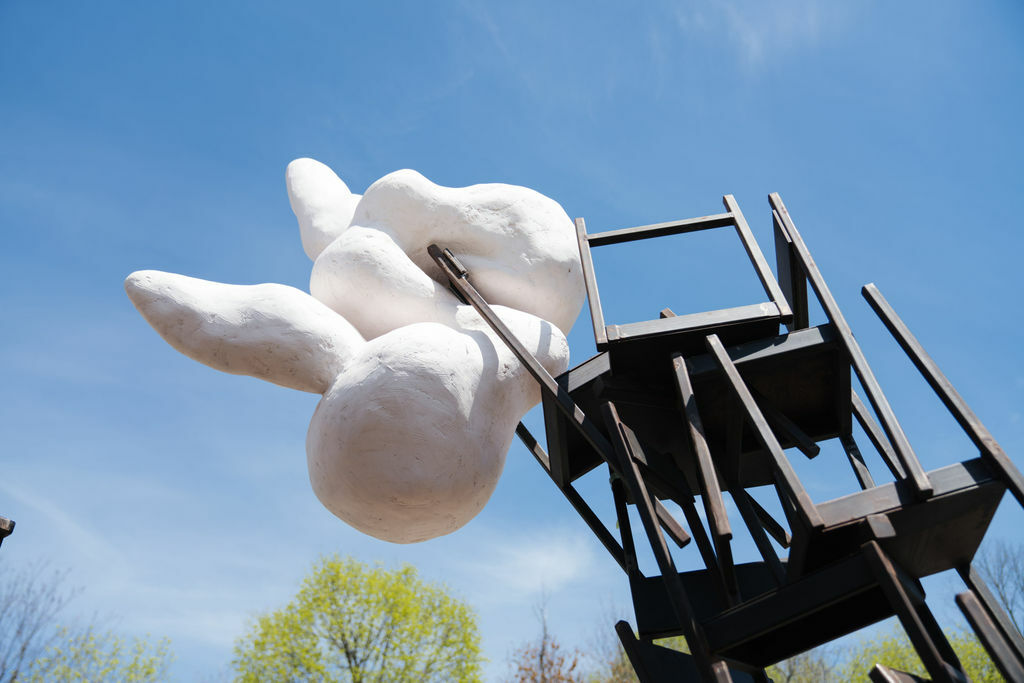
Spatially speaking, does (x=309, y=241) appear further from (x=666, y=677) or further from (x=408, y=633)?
(x=408, y=633)

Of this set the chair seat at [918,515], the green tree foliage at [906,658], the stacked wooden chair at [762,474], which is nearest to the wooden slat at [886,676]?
the stacked wooden chair at [762,474]

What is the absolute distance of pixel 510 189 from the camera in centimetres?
745

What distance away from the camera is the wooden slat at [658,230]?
5.95 m

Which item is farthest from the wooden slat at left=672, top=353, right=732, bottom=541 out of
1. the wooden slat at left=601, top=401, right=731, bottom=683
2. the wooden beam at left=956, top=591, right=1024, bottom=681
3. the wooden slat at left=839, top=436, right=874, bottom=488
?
the wooden slat at left=839, top=436, right=874, bottom=488

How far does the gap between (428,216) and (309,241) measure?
4.62 ft

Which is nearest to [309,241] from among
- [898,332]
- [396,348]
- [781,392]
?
[396,348]

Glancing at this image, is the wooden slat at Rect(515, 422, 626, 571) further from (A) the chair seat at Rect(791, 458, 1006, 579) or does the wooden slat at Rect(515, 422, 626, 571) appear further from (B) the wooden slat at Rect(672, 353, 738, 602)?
(A) the chair seat at Rect(791, 458, 1006, 579)

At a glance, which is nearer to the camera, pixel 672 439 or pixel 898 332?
pixel 898 332

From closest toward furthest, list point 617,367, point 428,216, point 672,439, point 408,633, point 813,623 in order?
point 813,623, point 617,367, point 672,439, point 428,216, point 408,633

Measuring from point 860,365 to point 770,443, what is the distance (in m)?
0.89

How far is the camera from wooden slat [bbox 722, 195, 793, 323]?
525 cm

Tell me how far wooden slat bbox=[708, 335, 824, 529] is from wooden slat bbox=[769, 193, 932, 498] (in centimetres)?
59

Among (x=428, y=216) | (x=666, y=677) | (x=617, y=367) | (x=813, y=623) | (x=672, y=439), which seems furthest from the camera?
(x=428, y=216)

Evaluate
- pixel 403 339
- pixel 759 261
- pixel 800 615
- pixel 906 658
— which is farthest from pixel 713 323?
pixel 906 658
